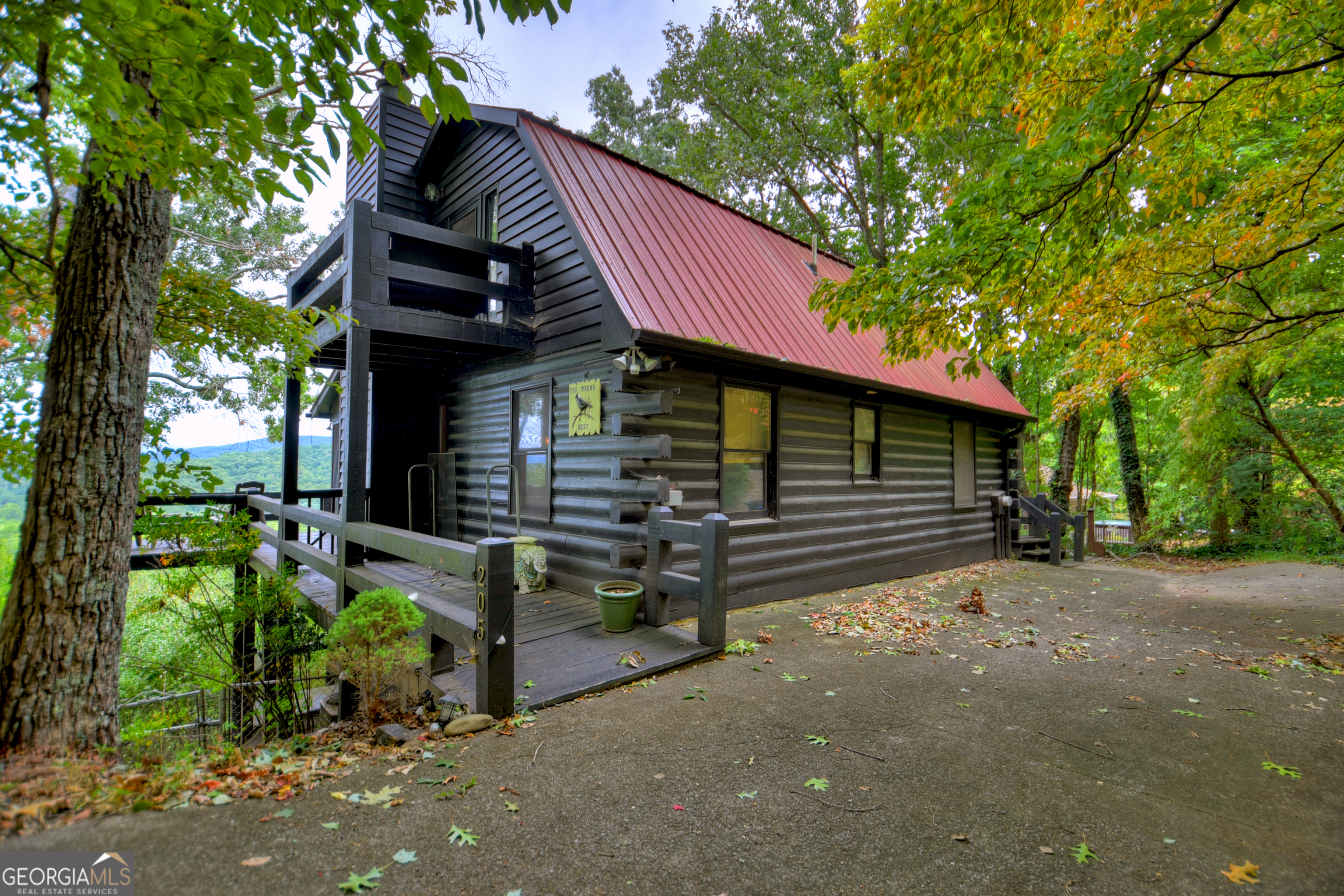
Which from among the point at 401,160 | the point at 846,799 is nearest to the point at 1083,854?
the point at 846,799

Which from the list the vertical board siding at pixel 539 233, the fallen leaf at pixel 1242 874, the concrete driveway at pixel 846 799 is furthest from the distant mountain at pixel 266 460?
the fallen leaf at pixel 1242 874

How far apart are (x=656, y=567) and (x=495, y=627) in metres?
2.24

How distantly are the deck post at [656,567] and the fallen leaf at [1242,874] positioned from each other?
3984 mm

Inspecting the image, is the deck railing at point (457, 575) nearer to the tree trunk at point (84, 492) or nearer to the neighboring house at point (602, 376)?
the neighboring house at point (602, 376)

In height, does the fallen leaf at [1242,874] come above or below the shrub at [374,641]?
below

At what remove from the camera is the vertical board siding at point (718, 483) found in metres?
6.34

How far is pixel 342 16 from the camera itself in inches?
106

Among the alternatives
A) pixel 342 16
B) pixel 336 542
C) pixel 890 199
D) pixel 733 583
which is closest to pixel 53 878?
pixel 342 16

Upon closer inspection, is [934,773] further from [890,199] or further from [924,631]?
[890,199]

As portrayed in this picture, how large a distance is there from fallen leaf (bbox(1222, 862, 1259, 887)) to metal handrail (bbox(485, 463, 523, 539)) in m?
6.10

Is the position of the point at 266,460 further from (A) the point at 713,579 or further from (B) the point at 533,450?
(A) the point at 713,579

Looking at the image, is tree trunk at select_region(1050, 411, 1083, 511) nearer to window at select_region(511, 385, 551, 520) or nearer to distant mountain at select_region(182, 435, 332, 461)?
window at select_region(511, 385, 551, 520)

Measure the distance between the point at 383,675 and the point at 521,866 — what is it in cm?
190

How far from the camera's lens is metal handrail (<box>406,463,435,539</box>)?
9305 millimetres
